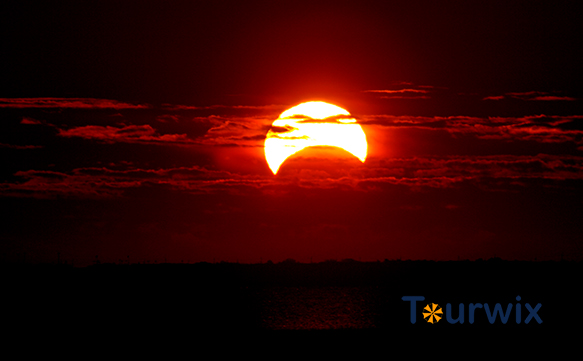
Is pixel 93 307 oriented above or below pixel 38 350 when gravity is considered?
above

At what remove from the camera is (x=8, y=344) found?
4819 cm

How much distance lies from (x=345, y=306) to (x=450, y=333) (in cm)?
5314

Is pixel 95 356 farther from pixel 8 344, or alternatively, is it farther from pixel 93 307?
pixel 93 307

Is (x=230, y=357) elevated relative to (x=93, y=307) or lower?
lower

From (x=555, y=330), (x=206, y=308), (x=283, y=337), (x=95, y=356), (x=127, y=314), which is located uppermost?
(x=206, y=308)

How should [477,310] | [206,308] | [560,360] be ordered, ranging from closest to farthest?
[560,360], [477,310], [206,308]

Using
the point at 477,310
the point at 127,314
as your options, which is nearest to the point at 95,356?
the point at 127,314

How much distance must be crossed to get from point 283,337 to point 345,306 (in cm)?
5455

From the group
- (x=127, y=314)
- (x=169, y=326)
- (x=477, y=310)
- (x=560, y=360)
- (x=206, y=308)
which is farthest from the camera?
(x=206, y=308)

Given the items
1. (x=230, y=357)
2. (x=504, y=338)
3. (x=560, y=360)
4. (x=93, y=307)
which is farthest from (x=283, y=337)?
(x=93, y=307)

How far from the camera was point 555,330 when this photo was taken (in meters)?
50.1

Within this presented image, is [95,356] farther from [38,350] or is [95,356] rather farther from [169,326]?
[169,326]

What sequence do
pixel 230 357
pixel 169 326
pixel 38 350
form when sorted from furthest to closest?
pixel 169 326
pixel 38 350
pixel 230 357

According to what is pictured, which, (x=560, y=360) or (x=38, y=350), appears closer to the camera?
(x=560, y=360)
